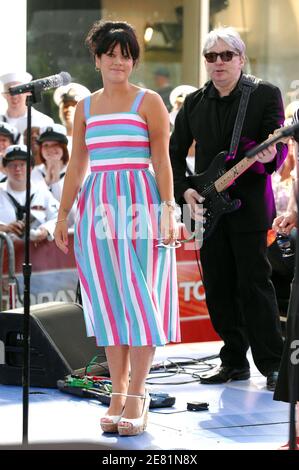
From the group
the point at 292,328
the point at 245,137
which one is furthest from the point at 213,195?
the point at 292,328

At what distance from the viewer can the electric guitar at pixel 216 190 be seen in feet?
19.1

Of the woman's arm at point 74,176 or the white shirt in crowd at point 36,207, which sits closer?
the woman's arm at point 74,176

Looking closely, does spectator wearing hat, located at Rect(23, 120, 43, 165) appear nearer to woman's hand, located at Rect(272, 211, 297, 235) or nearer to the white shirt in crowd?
the white shirt in crowd

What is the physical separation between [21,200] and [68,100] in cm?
179

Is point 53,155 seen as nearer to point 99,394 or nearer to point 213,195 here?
point 213,195

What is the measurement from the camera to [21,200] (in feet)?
25.6

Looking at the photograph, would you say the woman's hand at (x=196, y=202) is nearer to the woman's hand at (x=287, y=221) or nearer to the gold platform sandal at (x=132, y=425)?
the woman's hand at (x=287, y=221)

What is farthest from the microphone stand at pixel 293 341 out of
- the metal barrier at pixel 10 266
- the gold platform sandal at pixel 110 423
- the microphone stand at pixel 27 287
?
the metal barrier at pixel 10 266

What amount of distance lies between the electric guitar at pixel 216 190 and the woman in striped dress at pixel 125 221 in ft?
3.02

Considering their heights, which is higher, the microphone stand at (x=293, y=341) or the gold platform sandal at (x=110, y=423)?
the microphone stand at (x=293, y=341)
